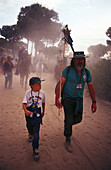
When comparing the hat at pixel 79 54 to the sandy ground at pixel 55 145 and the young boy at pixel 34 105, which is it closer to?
the young boy at pixel 34 105

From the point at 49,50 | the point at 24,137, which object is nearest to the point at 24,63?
the point at 24,137

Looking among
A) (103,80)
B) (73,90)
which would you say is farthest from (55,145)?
(103,80)

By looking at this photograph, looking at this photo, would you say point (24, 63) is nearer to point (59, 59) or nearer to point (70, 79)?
point (59, 59)

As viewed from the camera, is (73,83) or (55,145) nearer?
(73,83)

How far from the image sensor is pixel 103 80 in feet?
26.8

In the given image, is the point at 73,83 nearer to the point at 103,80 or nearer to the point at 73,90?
the point at 73,90

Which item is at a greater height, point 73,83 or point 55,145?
point 73,83

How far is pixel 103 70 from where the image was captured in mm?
8398

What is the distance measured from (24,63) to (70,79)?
8333mm

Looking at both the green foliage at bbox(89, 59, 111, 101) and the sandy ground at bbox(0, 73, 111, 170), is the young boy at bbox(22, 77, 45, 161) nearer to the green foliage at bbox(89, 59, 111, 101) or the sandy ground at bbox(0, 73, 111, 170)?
the sandy ground at bbox(0, 73, 111, 170)

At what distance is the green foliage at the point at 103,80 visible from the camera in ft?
25.9

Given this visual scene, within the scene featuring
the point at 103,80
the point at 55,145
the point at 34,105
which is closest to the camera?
the point at 34,105

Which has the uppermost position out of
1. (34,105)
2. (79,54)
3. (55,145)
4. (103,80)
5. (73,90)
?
(79,54)

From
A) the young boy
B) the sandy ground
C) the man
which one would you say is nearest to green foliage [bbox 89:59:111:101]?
the sandy ground
